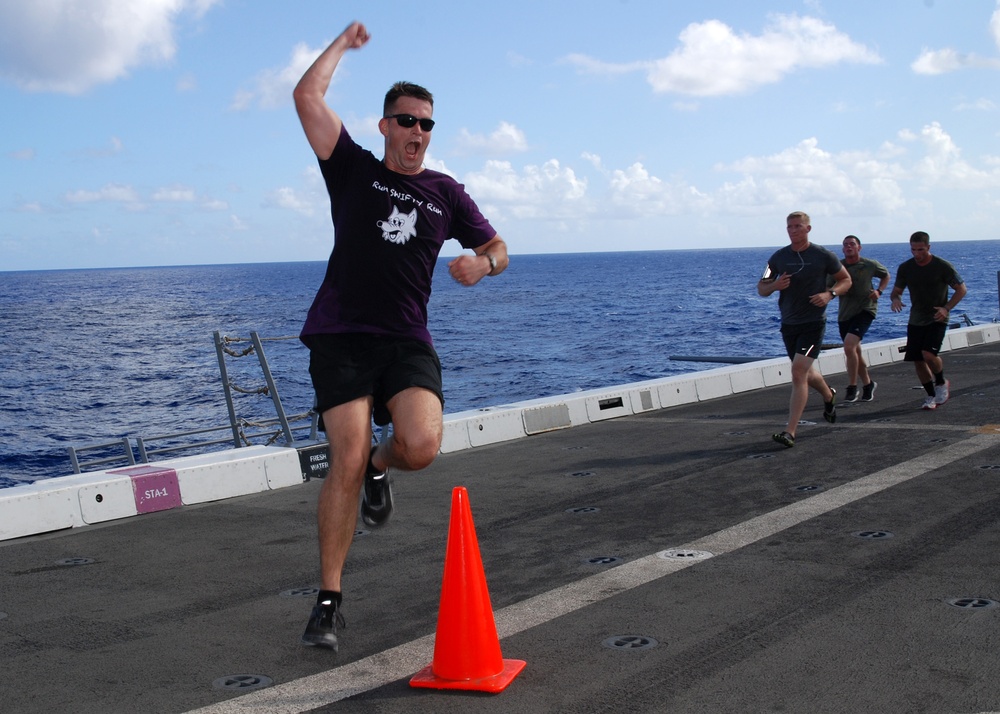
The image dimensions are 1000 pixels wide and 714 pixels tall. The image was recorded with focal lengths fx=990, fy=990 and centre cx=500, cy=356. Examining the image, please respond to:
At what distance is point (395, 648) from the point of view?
4.12 metres

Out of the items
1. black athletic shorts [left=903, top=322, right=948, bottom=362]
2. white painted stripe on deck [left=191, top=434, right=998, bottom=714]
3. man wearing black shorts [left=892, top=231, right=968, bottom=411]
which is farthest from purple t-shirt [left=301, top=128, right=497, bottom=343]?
black athletic shorts [left=903, top=322, right=948, bottom=362]

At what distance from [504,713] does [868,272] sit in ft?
33.0

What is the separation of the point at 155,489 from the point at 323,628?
12.2ft

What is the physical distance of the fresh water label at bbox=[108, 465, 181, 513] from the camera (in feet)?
23.7

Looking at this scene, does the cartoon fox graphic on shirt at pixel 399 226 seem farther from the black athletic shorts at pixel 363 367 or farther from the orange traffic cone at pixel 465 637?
the orange traffic cone at pixel 465 637

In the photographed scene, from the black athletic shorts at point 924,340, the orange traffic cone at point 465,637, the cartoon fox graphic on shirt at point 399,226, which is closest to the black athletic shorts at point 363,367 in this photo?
the cartoon fox graphic on shirt at point 399,226

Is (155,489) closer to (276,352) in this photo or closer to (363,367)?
(363,367)

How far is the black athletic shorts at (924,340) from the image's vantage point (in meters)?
11.0

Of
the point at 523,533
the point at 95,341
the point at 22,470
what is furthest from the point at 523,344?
the point at 523,533

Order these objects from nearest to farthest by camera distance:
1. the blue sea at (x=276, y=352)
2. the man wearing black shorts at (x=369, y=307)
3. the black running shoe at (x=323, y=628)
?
1. the black running shoe at (x=323, y=628)
2. the man wearing black shorts at (x=369, y=307)
3. the blue sea at (x=276, y=352)

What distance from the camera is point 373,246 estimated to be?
14.0 ft

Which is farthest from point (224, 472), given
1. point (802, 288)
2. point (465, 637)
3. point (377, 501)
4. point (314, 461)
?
point (802, 288)

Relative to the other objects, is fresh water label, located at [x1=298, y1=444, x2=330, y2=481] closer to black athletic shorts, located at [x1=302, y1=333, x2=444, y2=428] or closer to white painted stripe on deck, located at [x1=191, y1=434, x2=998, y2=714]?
white painted stripe on deck, located at [x1=191, y1=434, x2=998, y2=714]

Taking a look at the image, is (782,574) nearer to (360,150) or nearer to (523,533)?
(523,533)
